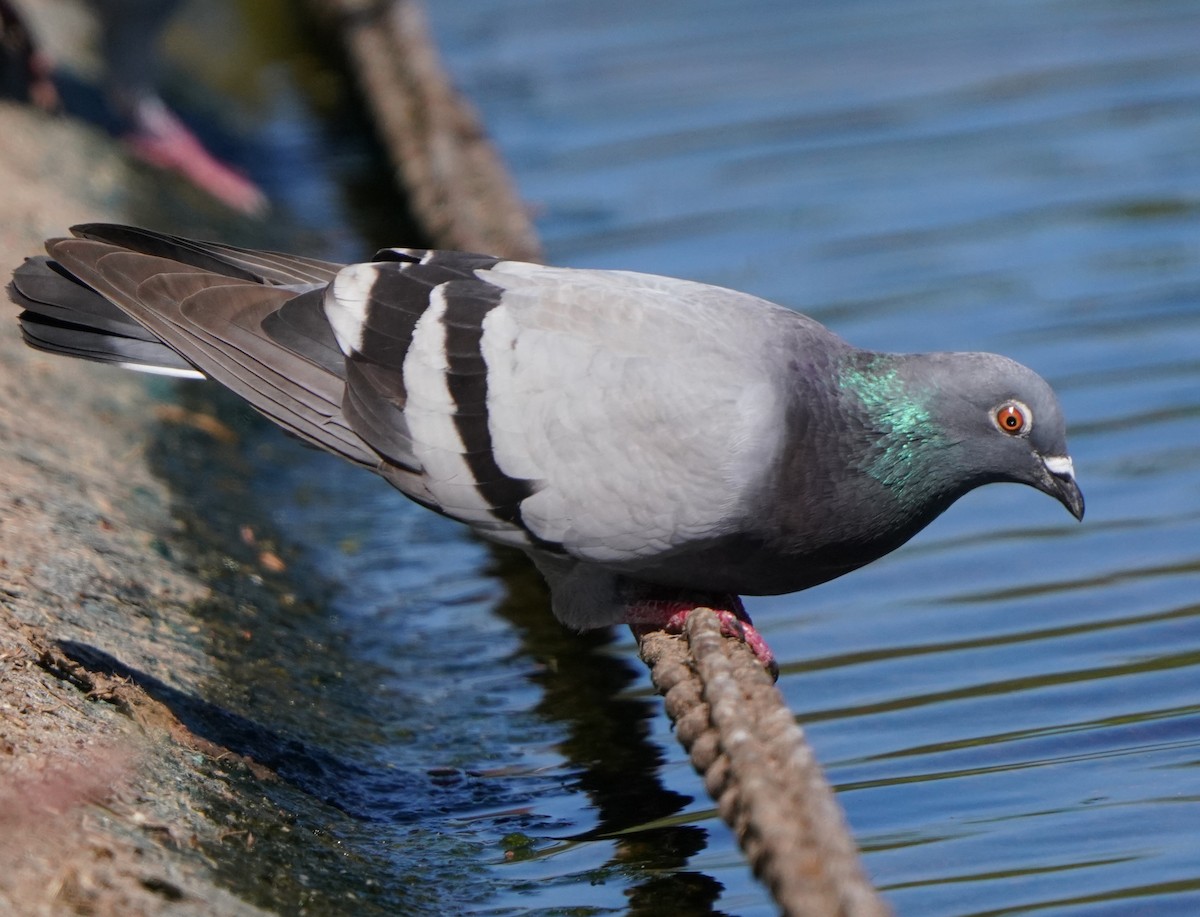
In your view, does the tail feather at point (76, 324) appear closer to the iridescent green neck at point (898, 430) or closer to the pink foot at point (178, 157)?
the iridescent green neck at point (898, 430)

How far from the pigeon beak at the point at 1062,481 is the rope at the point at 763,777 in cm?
96

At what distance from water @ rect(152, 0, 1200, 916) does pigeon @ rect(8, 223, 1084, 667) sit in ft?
2.08

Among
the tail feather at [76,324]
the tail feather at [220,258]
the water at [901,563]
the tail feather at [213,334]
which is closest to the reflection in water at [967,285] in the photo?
the water at [901,563]

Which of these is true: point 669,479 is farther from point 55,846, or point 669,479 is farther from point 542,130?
point 542,130

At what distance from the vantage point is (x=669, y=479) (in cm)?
436

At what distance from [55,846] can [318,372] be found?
1.70 meters

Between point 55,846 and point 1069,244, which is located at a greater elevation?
point 1069,244

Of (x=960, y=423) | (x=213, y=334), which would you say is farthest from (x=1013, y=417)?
(x=213, y=334)

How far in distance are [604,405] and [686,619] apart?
2.04ft

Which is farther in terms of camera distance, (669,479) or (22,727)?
(669,479)

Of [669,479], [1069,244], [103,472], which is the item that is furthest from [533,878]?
[1069,244]

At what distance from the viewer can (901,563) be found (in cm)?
625

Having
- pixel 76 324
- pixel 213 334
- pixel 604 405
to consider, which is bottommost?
pixel 604 405

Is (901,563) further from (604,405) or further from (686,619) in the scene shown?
(604,405)
